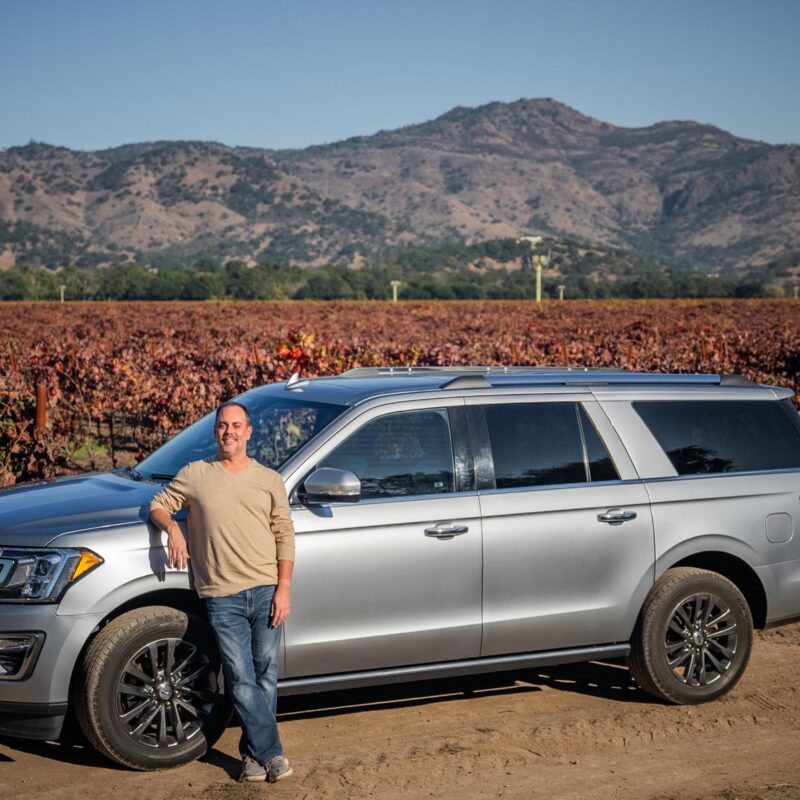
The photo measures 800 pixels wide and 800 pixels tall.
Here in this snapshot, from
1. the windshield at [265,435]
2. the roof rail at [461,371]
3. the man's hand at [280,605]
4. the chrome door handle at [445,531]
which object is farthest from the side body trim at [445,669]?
the roof rail at [461,371]

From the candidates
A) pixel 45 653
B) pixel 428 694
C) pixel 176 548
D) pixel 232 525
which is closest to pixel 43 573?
pixel 45 653

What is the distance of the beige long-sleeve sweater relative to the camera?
504 centimetres

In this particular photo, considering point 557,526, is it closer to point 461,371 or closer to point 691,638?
point 691,638

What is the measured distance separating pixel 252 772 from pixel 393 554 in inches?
45.0

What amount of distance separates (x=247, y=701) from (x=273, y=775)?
36cm

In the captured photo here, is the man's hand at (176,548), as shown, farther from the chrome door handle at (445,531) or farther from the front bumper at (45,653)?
the chrome door handle at (445,531)

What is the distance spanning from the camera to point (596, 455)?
20.4ft

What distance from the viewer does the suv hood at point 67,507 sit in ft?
16.8

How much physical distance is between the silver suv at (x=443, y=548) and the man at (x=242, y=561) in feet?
0.58

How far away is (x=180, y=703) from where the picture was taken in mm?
5238

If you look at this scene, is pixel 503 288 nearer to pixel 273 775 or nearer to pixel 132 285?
pixel 132 285

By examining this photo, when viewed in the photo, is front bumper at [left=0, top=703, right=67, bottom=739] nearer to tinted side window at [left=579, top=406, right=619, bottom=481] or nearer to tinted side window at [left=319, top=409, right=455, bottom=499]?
tinted side window at [left=319, top=409, right=455, bottom=499]

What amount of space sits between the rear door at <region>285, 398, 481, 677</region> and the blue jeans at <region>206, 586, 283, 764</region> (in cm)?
21

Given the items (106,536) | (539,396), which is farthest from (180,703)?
(539,396)
